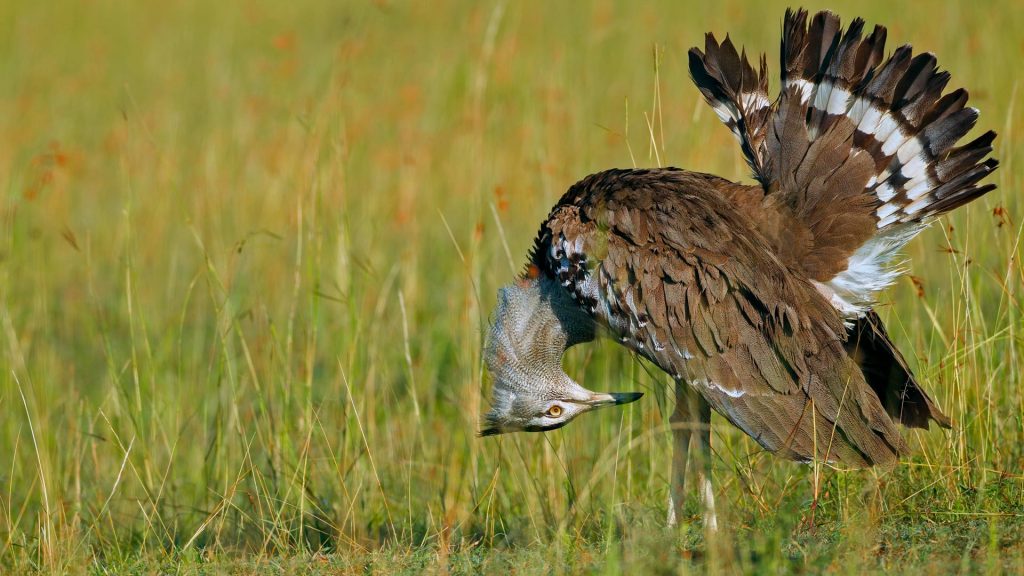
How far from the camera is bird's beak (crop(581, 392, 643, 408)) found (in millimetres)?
4703

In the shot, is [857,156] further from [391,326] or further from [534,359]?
Result: [391,326]

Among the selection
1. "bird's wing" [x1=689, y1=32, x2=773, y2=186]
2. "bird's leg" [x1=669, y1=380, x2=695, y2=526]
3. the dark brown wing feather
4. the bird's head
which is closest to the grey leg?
"bird's leg" [x1=669, y1=380, x2=695, y2=526]

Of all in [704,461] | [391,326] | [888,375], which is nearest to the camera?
[704,461]

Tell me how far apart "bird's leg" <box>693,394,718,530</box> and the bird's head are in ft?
1.25

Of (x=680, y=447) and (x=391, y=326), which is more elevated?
(x=391, y=326)

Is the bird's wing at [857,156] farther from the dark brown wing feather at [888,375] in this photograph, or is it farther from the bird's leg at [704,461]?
the bird's leg at [704,461]

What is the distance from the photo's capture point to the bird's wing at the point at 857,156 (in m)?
4.42

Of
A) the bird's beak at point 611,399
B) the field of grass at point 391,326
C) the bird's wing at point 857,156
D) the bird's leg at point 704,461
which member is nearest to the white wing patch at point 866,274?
the bird's wing at point 857,156

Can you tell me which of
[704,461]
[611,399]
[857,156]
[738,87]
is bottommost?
[704,461]

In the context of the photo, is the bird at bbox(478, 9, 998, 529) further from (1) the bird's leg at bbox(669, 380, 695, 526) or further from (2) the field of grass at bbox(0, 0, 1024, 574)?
(2) the field of grass at bbox(0, 0, 1024, 574)

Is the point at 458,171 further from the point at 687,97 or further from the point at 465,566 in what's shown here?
the point at 465,566

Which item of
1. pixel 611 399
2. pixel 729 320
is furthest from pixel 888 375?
pixel 611 399

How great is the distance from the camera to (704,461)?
4523 millimetres

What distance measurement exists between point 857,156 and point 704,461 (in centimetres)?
133
